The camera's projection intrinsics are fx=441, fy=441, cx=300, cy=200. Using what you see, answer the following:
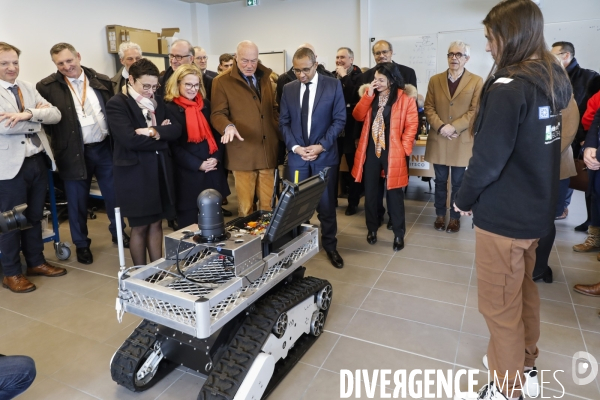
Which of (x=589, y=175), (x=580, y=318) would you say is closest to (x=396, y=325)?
(x=580, y=318)

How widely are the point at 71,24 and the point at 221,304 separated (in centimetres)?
561

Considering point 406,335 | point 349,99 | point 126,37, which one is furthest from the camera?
point 126,37

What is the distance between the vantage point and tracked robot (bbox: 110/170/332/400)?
159 cm

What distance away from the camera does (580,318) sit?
8.00 ft

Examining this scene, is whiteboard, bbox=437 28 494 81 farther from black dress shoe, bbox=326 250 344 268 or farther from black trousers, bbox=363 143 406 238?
black dress shoe, bbox=326 250 344 268

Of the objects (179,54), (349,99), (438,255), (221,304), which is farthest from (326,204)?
(179,54)

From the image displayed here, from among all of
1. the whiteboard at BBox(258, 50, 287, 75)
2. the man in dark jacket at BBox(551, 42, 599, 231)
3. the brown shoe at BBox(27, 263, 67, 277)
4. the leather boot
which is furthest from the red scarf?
the whiteboard at BBox(258, 50, 287, 75)

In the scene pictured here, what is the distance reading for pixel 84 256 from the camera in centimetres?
338

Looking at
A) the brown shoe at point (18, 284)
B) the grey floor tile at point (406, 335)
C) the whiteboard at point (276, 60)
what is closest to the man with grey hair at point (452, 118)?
the grey floor tile at point (406, 335)

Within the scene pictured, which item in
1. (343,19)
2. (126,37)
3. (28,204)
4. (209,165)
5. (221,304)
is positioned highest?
(343,19)

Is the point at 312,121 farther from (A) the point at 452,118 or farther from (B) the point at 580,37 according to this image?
(B) the point at 580,37

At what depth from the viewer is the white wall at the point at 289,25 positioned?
695 cm

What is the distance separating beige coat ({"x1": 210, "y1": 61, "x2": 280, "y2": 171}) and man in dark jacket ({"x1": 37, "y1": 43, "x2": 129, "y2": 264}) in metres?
0.91

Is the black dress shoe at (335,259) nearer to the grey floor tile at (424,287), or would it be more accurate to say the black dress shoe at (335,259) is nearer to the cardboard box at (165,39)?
the grey floor tile at (424,287)
